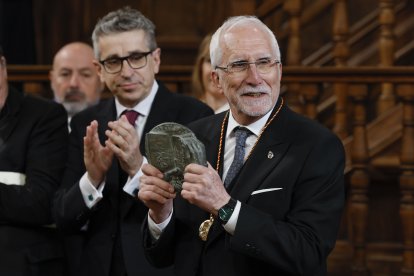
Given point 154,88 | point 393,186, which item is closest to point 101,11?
→ point 393,186

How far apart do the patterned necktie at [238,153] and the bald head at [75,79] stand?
2177mm

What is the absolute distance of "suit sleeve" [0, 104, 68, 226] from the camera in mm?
3969

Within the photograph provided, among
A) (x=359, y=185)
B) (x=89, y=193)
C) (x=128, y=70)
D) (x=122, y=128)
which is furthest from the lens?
(x=359, y=185)

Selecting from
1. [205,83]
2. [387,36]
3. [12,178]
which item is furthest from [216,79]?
[387,36]

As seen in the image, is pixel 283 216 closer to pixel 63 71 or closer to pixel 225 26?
pixel 225 26

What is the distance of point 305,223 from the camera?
2.98 meters

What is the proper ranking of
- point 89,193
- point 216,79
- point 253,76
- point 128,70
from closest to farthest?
point 253,76
point 216,79
point 89,193
point 128,70

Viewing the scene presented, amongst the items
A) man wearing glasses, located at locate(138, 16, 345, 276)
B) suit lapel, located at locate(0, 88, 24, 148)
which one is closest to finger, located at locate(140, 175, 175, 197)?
man wearing glasses, located at locate(138, 16, 345, 276)

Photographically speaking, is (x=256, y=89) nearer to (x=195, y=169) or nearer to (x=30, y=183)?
(x=195, y=169)

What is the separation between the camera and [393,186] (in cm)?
549

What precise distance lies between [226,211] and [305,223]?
25 cm

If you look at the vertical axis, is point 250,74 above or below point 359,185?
above

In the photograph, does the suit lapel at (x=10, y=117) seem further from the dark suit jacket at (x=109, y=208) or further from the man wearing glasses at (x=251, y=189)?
the man wearing glasses at (x=251, y=189)

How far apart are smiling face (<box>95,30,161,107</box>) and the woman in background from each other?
25.4 inches
